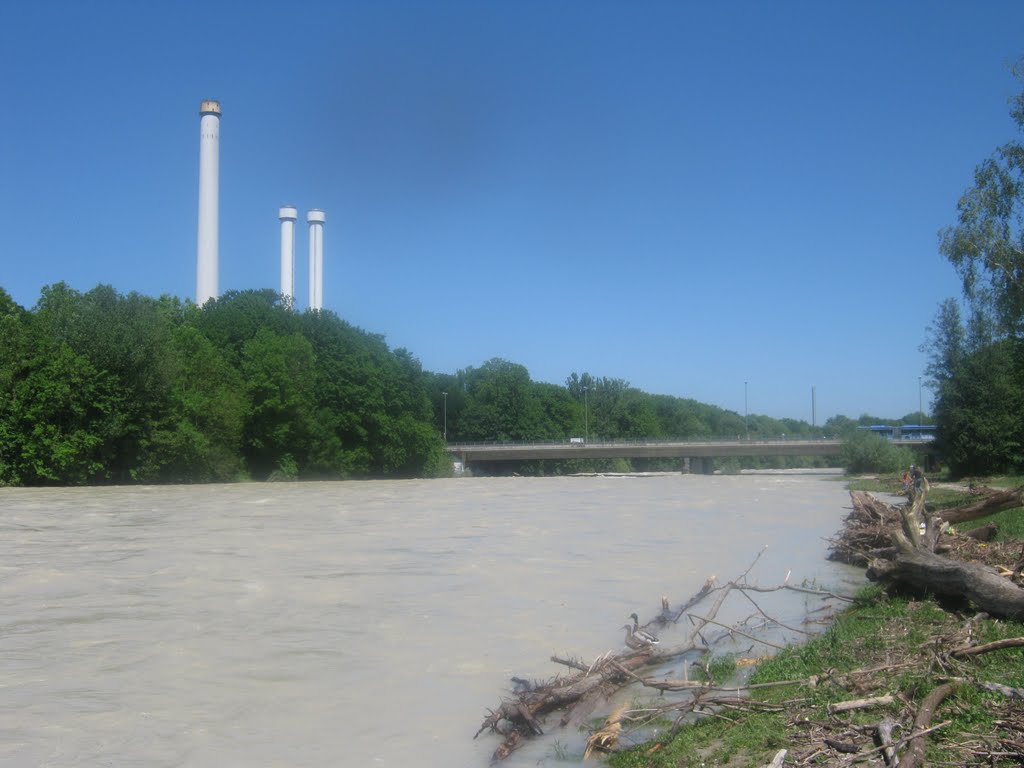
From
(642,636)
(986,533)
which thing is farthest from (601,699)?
(986,533)

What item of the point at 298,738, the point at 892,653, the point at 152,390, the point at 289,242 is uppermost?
the point at 289,242

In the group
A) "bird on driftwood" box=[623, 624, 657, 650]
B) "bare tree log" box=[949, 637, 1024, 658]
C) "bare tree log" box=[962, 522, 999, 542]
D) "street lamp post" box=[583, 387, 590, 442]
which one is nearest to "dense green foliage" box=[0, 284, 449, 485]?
"bird on driftwood" box=[623, 624, 657, 650]

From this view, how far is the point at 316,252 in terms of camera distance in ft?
351

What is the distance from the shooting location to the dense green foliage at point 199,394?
49.6 metres

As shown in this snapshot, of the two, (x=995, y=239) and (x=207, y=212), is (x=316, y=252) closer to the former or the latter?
(x=207, y=212)

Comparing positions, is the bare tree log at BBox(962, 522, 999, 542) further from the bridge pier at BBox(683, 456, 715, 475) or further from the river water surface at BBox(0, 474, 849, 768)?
the bridge pier at BBox(683, 456, 715, 475)

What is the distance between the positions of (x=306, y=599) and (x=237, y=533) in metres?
11.5

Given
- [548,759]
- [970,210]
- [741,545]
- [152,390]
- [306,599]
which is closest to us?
[548,759]

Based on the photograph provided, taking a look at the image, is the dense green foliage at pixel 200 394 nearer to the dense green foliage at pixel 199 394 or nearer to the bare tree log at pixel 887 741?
the dense green foliage at pixel 199 394

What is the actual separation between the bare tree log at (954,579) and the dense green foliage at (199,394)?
4756 centimetres

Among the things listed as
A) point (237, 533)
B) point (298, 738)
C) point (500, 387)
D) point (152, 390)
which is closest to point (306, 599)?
point (298, 738)

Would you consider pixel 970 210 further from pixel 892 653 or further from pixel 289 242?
pixel 289 242

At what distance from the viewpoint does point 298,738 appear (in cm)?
827

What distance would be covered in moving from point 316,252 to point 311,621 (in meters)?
98.0
